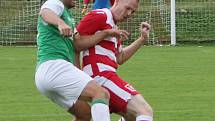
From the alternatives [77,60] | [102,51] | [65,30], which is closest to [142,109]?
[102,51]

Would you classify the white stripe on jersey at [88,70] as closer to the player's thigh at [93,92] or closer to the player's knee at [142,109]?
the player's thigh at [93,92]

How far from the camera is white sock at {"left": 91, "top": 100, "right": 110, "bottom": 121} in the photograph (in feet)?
20.5

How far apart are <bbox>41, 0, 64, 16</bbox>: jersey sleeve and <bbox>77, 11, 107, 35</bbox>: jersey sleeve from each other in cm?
43

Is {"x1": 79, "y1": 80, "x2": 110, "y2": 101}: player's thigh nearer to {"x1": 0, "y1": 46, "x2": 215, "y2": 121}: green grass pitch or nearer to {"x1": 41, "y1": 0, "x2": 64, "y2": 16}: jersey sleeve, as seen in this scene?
{"x1": 41, "y1": 0, "x2": 64, "y2": 16}: jersey sleeve

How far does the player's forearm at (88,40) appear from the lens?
263 inches

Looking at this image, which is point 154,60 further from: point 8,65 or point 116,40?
point 116,40

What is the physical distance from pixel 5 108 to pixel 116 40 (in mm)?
3671

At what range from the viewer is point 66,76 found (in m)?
6.34

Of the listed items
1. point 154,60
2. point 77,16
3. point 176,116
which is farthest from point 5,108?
point 77,16

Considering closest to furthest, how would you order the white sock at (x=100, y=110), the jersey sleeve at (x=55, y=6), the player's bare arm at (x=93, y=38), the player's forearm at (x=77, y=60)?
the white sock at (x=100, y=110)
the jersey sleeve at (x=55, y=6)
the player's bare arm at (x=93, y=38)
the player's forearm at (x=77, y=60)

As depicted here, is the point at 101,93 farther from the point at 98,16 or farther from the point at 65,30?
the point at 98,16

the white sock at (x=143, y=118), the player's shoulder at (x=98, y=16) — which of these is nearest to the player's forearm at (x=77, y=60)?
the player's shoulder at (x=98, y=16)

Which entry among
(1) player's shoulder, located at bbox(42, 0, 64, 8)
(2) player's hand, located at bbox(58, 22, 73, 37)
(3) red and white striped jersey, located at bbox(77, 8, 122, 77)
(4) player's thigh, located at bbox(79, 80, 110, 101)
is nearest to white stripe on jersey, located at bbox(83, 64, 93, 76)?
(3) red and white striped jersey, located at bbox(77, 8, 122, 77)

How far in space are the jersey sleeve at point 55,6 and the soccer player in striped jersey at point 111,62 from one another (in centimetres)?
41
